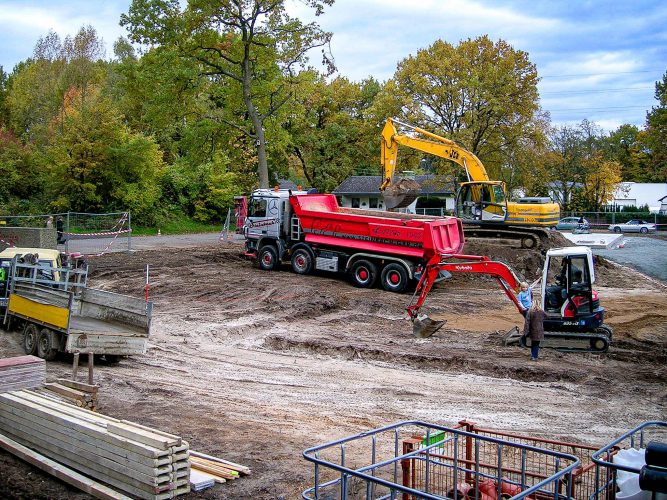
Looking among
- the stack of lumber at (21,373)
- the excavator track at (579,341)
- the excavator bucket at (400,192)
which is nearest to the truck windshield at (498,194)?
the excavator bucket at (400,192)

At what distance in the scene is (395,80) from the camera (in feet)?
135

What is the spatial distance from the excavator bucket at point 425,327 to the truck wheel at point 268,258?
10314mm

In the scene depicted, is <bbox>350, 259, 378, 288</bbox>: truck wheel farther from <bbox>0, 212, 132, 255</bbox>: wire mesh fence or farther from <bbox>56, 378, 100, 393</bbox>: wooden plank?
<bbox>56, 378, 100, 393</bbox>: wooden plank

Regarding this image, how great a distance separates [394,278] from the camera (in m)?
23.1

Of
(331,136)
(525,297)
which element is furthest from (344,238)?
(331,136)

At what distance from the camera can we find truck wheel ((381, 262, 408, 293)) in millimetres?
22781

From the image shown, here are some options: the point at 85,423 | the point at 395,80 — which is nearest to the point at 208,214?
the point at 395,80

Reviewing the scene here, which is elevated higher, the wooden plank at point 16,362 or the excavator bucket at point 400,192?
the excavator bucket at point 400,192

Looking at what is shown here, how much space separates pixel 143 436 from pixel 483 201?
23587 mm

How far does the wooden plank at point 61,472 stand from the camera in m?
7.91

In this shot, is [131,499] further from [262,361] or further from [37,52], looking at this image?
[37,52]

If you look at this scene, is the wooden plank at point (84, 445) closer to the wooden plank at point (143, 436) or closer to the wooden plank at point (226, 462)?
the wooden plank at point (143, 436)

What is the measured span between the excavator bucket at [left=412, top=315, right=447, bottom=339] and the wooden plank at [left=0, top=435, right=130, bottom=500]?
10010 millimetres

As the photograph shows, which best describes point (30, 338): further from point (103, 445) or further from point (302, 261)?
point (302, 261)
